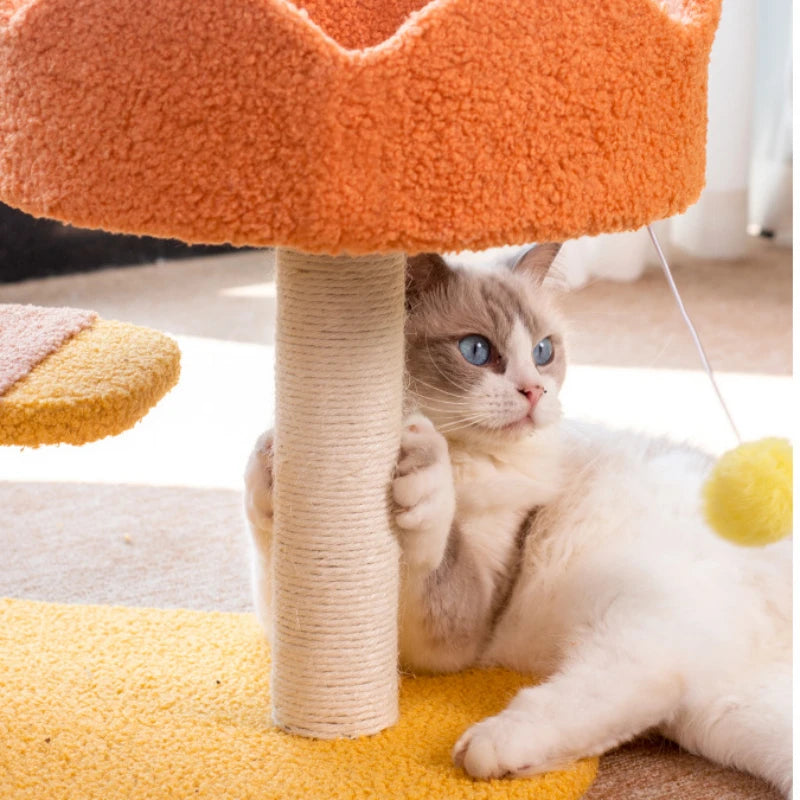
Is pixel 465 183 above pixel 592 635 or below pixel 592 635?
above

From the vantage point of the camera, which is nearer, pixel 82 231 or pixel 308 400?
pixel 308 400

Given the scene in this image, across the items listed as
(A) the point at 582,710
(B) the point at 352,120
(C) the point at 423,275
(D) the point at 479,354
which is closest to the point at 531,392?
(D) the point at 479,354

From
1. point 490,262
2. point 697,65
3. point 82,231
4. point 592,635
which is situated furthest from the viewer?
point 82,231

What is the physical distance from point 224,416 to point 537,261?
3.80 ft

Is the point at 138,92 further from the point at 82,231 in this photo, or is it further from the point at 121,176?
the point at 82,231

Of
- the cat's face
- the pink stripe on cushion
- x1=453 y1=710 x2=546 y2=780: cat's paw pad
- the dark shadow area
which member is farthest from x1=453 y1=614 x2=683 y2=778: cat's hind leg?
the dark shadow area

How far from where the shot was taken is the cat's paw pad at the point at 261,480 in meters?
1.18

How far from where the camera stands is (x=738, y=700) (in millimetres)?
1175

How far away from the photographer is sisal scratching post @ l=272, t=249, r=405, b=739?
3.53 ft

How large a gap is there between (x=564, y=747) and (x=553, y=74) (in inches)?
24.3

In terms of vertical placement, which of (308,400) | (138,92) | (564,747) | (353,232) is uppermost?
(138,92)

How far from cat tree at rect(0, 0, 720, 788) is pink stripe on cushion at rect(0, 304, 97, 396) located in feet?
0.62

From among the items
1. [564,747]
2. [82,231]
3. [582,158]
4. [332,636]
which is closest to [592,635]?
[564,747]

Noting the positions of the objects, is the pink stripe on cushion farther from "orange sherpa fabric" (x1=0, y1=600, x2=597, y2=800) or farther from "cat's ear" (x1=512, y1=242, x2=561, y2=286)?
"cat's ear" (x1=512, y1=242, x2=561, y2=286)
